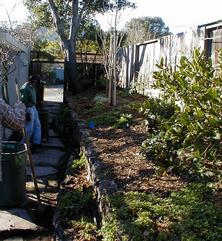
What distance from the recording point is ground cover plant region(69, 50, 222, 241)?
3.71 meters

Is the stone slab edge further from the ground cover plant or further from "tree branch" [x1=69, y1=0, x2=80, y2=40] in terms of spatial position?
"tree branch" [x1=69, y1=0, x2=80, y2=40]

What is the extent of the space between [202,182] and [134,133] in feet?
10.9

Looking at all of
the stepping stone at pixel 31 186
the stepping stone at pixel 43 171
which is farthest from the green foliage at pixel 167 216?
the stepping stone at pixel 43 171

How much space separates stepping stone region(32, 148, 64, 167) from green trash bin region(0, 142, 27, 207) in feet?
8.67

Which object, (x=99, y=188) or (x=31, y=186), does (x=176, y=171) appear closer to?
(x=99, y=188)

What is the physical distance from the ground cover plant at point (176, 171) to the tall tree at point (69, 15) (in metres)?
12.1

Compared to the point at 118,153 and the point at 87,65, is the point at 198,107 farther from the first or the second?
the point at 87,65

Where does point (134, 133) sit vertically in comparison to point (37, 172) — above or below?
above

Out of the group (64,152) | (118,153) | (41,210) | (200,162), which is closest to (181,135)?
(200,162)

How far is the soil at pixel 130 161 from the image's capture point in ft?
15.8

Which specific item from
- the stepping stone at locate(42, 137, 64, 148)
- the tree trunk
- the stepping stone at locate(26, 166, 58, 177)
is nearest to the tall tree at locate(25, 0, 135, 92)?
the tree trunk

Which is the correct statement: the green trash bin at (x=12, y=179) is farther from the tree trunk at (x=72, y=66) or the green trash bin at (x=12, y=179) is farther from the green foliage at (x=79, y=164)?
the tree trunk at (x=72, y=66)

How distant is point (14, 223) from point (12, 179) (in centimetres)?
73

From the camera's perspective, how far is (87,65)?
66.0 ft
